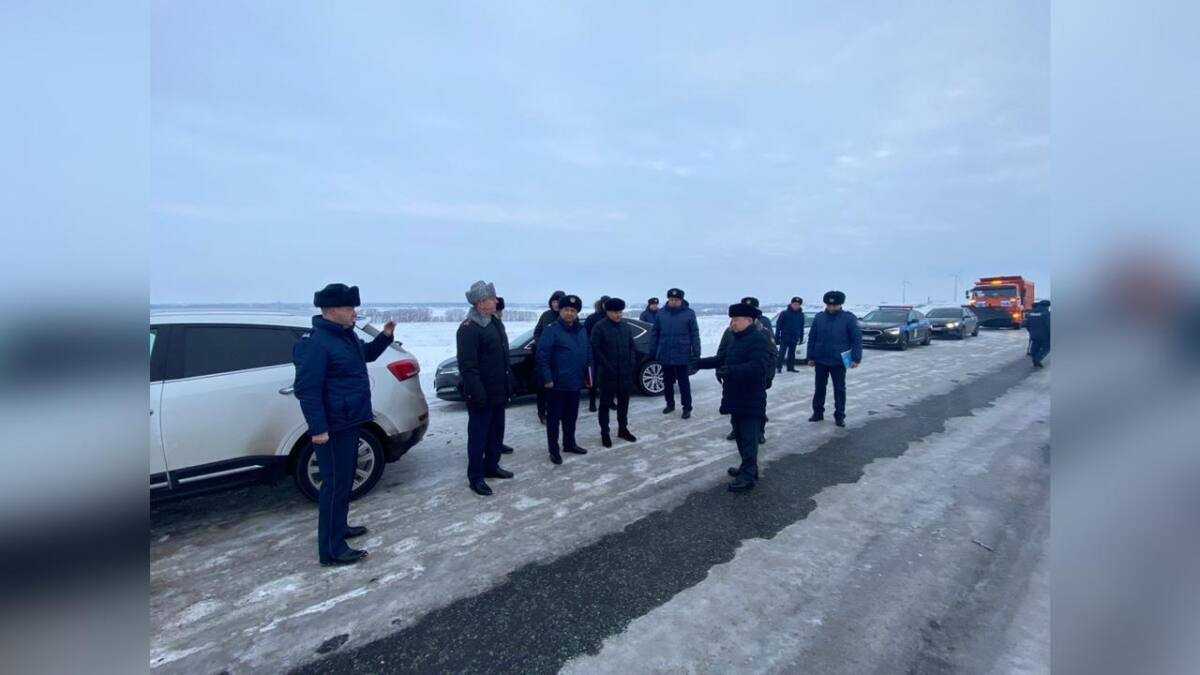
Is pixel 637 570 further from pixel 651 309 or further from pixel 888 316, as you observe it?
pixel 888 316

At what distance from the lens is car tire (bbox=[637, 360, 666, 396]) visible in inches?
344

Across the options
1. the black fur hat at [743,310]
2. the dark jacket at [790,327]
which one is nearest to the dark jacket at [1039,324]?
the dark jacket at [790,327]

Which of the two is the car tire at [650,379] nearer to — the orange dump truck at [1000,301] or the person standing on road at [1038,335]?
the person standing on road at [1038,335]

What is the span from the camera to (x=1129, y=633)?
1049 millimetres

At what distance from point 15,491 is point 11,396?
0.80 ft

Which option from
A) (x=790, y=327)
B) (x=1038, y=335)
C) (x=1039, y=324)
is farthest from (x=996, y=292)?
(x=790, y=327)

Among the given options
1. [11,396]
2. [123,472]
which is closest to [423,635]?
[123,472]

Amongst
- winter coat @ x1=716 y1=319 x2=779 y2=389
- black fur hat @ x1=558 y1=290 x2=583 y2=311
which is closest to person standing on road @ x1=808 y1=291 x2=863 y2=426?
winter coat @ x1=716 y1=319 x2=779 y2=389

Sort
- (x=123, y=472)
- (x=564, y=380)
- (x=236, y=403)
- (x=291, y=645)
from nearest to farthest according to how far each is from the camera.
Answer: (x=123, y=472)
(x=291, y=645)
(x=236, y=403)
(x=564, y=380)

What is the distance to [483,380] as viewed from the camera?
4695 millimetres

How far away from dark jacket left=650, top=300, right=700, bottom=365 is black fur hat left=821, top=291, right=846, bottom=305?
1.93 metres

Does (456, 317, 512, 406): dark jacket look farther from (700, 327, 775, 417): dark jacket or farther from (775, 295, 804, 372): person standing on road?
(775, 295, 804, 372): person standing on road

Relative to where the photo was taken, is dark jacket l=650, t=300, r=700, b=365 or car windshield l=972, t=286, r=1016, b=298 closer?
dark jacket l=650, t=300, r=700, b=365

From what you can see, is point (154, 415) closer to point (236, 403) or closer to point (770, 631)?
point (236, 403)
